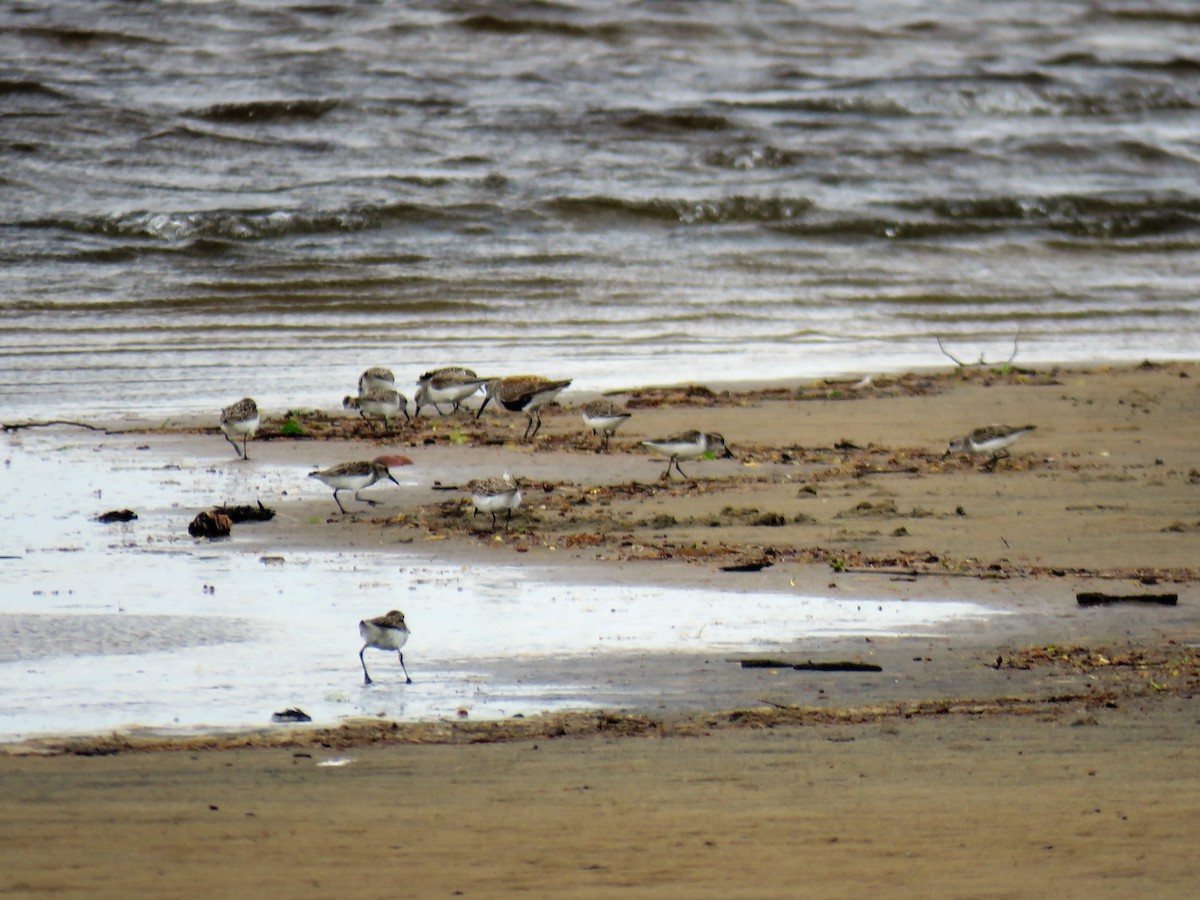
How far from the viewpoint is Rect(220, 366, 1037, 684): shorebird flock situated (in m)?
8.58

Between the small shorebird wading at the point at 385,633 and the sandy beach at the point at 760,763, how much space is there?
0.36 metres

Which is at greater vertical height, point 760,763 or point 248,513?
point 760,763

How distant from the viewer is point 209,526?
8.02m

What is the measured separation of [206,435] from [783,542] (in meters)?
4.88

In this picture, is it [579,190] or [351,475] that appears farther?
[579,190]

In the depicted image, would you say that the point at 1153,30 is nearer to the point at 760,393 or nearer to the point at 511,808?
the point at 760,393

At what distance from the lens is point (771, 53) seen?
124 feet

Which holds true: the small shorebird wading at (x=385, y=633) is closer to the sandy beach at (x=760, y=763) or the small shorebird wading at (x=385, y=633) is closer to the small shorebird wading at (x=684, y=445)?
the sandy beach at (x=760, y=763)

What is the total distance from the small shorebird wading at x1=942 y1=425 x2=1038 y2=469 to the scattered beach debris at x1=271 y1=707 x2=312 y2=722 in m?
5.56

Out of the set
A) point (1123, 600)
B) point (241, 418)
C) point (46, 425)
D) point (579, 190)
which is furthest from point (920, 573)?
point (579, 190)

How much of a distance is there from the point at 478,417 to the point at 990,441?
3862 mm

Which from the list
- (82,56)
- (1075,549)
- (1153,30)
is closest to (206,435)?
(1075,549)

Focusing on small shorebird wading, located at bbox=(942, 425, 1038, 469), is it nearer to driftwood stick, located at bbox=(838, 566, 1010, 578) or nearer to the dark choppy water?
driftwood stick, located at bbox=(838, 566, 1010, 578)

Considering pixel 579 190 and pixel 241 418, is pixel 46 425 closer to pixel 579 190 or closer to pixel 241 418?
pixel 241 418
